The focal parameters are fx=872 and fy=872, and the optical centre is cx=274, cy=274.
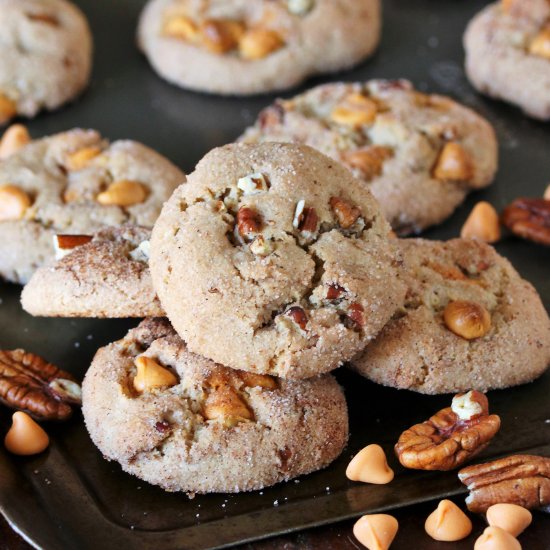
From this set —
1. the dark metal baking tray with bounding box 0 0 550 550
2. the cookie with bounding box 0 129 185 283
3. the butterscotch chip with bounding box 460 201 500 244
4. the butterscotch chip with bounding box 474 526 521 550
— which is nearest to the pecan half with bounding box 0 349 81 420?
the dark metal baking tray with bounding box 0 0 550 550

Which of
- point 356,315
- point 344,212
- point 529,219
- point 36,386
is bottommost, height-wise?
point 36,386

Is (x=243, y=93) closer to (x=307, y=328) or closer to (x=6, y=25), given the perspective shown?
(x=6, y=25)

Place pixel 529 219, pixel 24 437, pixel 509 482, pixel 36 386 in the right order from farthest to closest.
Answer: pixel 529 219 < pixel 36 386 < pixel 24 437 < pixel 509 482

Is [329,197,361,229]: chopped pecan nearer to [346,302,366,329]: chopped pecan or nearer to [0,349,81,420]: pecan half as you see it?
[346,302,366,329]: chopped pecan

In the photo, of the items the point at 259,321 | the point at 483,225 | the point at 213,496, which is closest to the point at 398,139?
the point at 483,225

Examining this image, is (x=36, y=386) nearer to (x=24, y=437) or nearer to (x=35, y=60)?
(x=24, y=437)

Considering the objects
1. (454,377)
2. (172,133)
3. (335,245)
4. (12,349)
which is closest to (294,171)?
(335,245)
